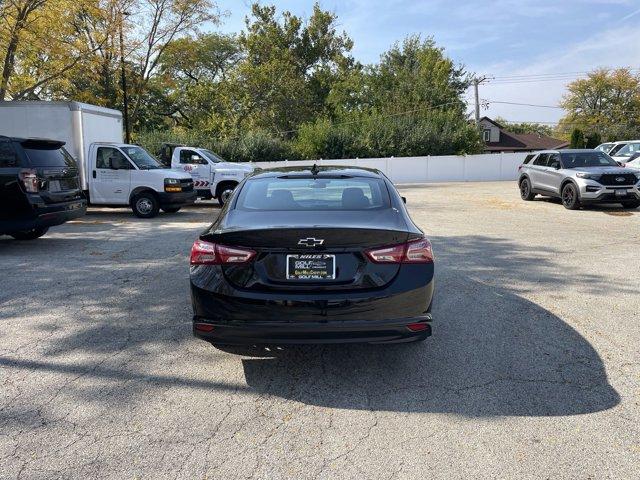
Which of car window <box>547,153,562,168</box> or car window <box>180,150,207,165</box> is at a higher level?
car window <box>180,150,207,165</box>

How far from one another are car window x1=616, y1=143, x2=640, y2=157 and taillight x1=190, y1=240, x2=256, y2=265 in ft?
72.1

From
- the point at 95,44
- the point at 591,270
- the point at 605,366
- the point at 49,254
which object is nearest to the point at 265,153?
the point at 95,44

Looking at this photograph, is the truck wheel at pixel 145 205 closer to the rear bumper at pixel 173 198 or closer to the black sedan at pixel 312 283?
the rear bumper at pixel 173 198

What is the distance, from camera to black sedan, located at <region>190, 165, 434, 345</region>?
3.42 m

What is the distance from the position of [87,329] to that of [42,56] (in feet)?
73.2

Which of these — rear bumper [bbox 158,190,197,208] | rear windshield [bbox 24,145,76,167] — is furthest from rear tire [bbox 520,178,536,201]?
rear windshield [bbox 24,145,76,167]

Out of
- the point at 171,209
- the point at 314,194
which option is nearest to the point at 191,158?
the point at 171,209

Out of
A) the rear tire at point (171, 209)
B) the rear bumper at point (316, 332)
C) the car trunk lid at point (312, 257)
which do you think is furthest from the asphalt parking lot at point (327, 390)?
the rear tire at point (171, 209)

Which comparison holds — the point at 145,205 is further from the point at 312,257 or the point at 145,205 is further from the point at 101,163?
the point at 312,257

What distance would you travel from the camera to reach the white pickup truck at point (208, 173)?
16609mm

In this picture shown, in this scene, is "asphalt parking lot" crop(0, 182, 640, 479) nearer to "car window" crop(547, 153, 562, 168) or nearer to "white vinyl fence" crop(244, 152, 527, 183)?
"car window" crop(547, 153, 562, 168)

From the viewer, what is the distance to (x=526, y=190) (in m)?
17.4

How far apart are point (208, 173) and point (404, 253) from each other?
13.9m

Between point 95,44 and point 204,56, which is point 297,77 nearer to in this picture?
point 204,56
